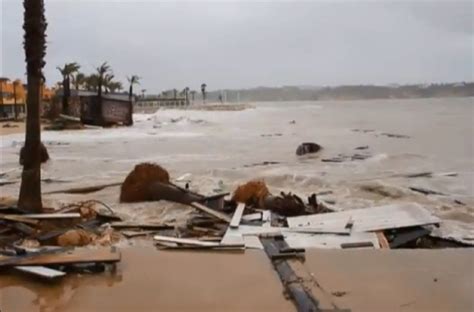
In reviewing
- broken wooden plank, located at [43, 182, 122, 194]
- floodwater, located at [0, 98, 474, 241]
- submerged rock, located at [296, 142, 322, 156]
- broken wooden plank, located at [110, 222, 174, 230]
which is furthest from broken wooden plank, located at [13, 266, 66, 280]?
submerged rock, located at [296, 142, 322, 156]

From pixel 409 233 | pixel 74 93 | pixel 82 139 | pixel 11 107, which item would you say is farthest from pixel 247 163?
pixel 11 107

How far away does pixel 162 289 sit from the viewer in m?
5.51

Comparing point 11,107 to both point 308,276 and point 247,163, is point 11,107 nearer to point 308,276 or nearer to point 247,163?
point 247,163

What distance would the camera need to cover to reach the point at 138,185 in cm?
1157

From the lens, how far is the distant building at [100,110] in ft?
157

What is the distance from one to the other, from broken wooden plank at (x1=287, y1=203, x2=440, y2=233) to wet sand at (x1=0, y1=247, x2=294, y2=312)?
2.05 metres

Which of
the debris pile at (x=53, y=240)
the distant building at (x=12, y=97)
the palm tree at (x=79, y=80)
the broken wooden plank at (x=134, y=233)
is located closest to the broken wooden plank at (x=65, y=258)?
the debris pile at (x=53, y=240)

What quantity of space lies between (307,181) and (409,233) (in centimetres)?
792

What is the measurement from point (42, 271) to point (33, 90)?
3.91 m

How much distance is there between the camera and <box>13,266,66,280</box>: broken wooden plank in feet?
18.2

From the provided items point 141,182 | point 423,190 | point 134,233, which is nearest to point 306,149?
point 423,190

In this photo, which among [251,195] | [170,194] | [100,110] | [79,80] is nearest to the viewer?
[251,195]

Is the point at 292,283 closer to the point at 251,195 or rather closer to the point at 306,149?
the point at 251,195

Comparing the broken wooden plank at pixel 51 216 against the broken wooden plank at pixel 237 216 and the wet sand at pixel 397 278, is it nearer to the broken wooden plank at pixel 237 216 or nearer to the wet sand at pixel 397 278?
the broken wooden plank at pixel 237 216
